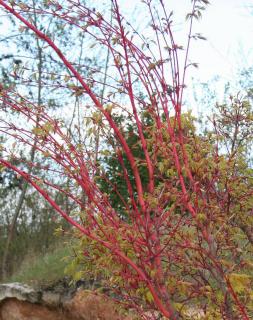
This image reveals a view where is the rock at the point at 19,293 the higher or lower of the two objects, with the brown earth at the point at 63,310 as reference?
higher

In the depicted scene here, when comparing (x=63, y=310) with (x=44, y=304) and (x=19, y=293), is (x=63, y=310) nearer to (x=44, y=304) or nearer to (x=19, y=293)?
(x=44, y=304)

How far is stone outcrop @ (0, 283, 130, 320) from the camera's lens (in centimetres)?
629

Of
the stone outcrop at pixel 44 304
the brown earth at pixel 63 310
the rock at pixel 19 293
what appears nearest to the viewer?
the brown earth at pixel 63 310

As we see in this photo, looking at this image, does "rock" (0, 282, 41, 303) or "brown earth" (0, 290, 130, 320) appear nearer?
"brown earth" (0, 290, 130, 320)

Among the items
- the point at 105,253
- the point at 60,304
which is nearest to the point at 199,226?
the point at 105,253

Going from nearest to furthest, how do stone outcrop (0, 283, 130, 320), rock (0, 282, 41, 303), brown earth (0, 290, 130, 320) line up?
brown earth (0, 290, 130, 320)
stone outcrop (0, 283, 130, 320)
rock (0, 282, 41, 303)

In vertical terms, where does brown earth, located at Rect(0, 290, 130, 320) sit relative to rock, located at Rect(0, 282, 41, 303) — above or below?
below

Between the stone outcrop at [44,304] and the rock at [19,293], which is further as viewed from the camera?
the rock at [19,293]

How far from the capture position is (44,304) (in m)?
6.63

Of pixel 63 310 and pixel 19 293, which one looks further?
pixel 19 293

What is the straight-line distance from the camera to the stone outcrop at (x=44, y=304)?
629cm

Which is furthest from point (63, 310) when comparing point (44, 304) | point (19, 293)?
point (19, 293)

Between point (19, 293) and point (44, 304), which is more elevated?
point (19, 293)

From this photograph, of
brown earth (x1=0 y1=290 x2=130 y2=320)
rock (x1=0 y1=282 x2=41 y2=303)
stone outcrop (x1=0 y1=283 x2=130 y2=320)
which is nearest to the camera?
brown earth (x1=0 y1=290 x2=130 y2=320)
